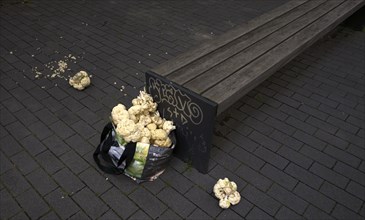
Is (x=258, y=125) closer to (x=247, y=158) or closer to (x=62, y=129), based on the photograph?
(x=247, y=158)

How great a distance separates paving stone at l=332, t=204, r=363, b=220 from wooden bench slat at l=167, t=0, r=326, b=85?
1.69m

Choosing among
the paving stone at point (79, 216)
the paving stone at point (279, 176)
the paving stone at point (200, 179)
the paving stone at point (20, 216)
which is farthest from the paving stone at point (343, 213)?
the paving stone at point (20, 216)

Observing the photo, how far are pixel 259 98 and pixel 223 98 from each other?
1.60 m

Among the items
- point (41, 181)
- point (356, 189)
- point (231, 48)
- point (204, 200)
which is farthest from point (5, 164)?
point (356, 189)

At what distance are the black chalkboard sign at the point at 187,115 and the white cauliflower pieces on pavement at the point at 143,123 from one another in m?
0.08

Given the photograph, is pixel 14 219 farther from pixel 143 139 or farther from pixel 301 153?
pixel 301 153

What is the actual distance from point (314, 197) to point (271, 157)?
21.9 inches

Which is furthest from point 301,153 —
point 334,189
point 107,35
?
point 107,35

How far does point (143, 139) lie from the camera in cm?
264

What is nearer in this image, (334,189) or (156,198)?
(156,198)

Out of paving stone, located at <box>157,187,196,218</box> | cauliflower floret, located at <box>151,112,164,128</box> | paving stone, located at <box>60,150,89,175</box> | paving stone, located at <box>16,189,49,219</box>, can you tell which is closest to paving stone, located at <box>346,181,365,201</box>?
paving stone, located at <box>157,187,196,218</box>

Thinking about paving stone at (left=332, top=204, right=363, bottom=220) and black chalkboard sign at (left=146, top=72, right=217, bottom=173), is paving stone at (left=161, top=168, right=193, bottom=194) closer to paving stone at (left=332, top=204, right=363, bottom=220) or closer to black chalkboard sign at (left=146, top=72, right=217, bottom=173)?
black chalkboard sign at (left=146, top=72, right=217, bottom=173)

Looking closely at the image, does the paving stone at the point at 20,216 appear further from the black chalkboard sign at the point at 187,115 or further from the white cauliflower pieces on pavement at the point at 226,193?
the white cauliflower pieces on pavement at the point at 226,193

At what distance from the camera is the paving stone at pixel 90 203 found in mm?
2586
